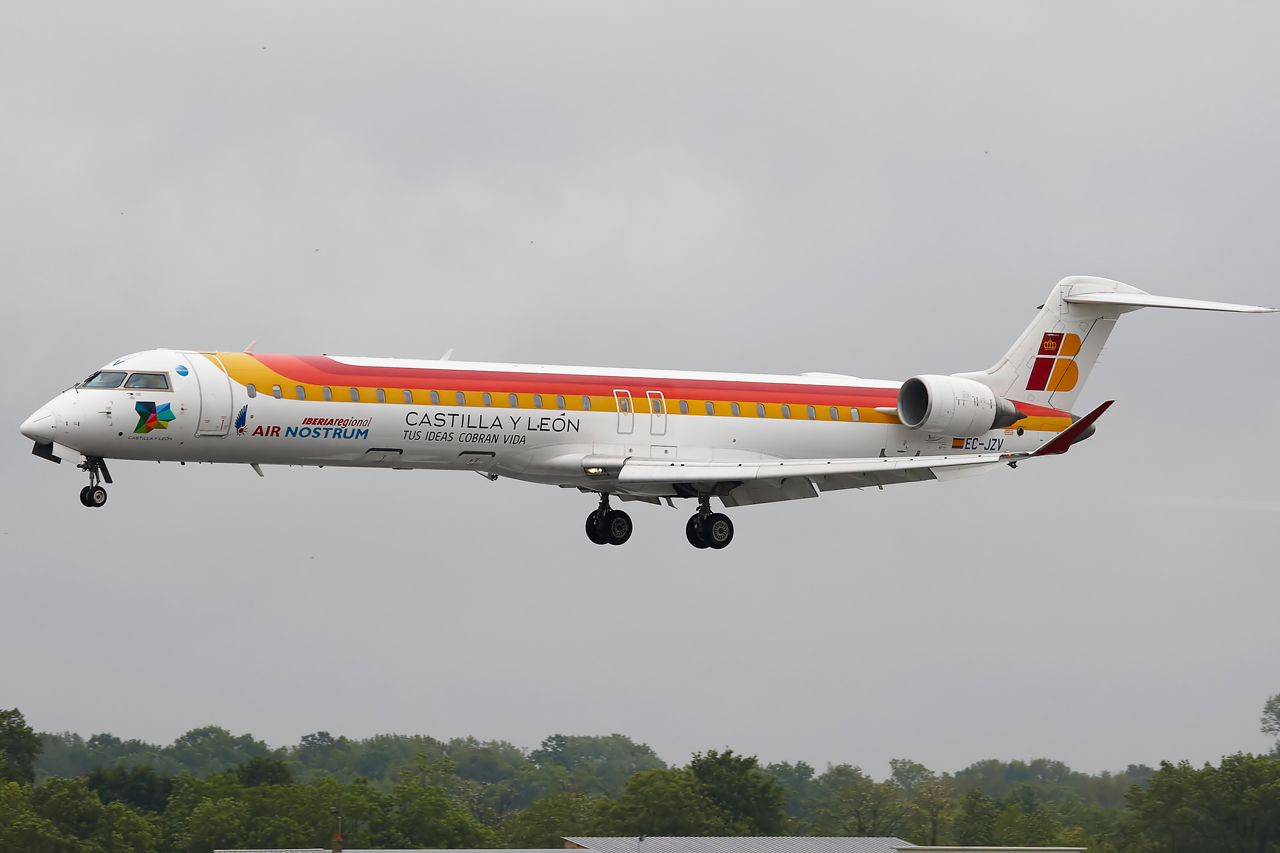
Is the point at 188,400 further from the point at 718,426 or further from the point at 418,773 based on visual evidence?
the point at 418,773

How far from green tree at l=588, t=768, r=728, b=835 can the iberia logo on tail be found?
142 feet

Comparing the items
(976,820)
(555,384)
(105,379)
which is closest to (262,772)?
(976,820)

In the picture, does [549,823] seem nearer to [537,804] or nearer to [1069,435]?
[537,804]

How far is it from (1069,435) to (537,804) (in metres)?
57.3

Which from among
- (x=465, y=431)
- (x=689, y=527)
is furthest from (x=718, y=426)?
(x=465, y=431)

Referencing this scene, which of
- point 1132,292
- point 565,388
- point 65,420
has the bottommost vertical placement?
point 65,420

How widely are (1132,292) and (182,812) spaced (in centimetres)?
6200

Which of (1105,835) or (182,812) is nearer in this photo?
(1105,835)

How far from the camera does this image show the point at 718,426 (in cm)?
3891

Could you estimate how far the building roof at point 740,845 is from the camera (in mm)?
59647

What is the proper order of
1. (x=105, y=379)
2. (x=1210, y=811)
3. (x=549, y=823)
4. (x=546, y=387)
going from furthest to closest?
(x=549, y=823) < (x=1210, y=811) < (x=546, y=387) < (x=105, y=379)

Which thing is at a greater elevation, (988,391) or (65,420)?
(988,391)

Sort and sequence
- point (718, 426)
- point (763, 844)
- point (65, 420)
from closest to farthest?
point (65, 420) → point (718, 426) → point (763, 844)

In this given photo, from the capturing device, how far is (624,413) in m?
37.6
